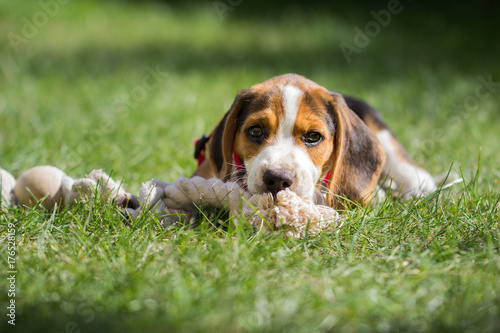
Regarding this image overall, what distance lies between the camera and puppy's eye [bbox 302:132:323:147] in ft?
11.7

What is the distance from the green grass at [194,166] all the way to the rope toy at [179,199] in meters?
0.09

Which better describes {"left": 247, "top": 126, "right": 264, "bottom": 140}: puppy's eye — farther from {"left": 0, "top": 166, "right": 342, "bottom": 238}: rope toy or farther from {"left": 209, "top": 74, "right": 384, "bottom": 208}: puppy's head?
{"left": 0, "top": 166, "right": 342, "bottom": 238}: rope toy

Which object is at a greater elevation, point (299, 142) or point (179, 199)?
point (299, 142)

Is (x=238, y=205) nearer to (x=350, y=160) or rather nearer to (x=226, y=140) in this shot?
(x=226, y=140)

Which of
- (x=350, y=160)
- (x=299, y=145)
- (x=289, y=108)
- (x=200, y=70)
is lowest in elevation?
(x=350, y=160)

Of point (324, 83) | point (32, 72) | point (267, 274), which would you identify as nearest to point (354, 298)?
point (267, 274)

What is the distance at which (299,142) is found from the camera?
352 cm

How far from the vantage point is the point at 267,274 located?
2.73m

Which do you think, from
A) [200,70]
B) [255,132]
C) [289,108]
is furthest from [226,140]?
[200,70]

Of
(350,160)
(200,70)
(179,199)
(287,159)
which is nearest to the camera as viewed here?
(287,159)

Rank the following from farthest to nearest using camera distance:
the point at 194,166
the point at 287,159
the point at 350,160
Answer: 1. the point at 194,166
2. the point at 350,160
3. the point at 287,159

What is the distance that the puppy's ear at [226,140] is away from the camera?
3.72 m

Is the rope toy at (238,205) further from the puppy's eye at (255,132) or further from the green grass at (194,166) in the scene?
the puppy's eye at (255,132)

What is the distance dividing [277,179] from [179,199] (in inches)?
24.7
